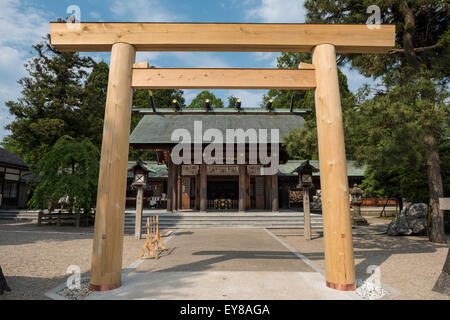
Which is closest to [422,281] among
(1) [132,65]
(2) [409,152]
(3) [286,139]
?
(2) [409,152]

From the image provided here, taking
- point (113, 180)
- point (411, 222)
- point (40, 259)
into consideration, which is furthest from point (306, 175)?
point (40, 259)

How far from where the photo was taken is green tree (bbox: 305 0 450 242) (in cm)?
640

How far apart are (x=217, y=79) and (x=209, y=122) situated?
45.4 feet

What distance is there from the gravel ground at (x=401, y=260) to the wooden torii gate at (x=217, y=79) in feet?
3.95

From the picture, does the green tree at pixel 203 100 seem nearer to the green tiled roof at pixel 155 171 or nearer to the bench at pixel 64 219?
the green tiled roof at pixel 155 171

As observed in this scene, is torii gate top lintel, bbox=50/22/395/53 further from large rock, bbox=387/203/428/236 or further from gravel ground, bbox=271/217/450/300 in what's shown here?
large rock, bbox=387/203/428/236

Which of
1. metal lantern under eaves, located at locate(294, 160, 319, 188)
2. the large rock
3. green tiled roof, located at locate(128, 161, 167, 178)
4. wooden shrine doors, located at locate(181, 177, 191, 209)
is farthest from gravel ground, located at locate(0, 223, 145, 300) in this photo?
green tiled roof, located at locate(128, 161, 167, 178)

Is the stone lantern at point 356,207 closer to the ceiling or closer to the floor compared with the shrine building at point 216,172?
closer to the floor

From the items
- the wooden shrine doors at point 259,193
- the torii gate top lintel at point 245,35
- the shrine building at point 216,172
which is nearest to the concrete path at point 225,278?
the torii gate top lintel at point 245,35

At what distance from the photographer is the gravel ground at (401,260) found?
157 inches

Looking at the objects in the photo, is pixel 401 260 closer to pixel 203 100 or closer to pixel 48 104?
pixel 48 104

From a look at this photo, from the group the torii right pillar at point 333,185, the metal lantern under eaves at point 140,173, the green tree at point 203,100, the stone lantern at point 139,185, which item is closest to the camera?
the torii right pillar at point 333,185

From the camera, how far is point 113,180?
147 inches
